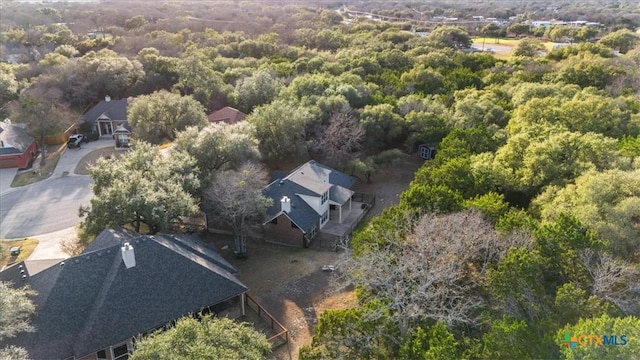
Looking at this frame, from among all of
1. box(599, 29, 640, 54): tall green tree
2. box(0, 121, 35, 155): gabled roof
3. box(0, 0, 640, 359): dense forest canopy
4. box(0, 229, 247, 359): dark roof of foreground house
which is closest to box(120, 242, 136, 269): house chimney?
box(0, 229, 247, 359): dark roof of foreground house

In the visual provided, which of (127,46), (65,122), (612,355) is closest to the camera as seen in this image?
(612,355)

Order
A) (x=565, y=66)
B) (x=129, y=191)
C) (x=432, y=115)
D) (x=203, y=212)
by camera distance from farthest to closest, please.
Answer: (x=565, y=66) → (x=432, y=115) → (x=203, y=212) → (x=129, y=191)

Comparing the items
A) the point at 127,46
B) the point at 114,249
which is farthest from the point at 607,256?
the point at 127,46

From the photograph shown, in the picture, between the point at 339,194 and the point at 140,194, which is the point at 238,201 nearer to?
the point at 140,194

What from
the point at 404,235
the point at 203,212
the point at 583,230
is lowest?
the point at 203,212

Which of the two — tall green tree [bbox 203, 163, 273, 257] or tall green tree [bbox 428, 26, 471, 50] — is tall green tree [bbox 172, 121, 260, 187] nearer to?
tall green tree [bbox 203, 163, 273, 257]

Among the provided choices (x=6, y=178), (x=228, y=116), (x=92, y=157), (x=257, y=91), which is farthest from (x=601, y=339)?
(x=6, y=178)

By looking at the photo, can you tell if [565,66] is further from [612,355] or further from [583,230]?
[612,355]
